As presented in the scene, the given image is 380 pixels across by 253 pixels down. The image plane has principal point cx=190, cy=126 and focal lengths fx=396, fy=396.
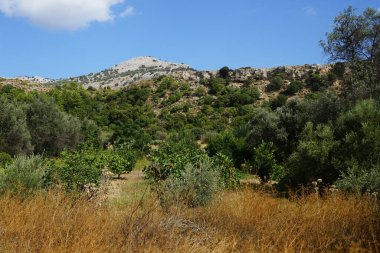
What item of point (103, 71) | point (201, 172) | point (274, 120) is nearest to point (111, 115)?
point (274, 120)

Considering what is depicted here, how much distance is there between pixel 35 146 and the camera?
96.2 feet

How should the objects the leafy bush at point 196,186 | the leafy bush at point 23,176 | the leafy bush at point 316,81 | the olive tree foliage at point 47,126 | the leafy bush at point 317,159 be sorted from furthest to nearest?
1. the leafy bush at point 316,81
2. the olive tree foliage at point 47,126
3. the leafy bush at point 317,159
4. the leafy bush at point 23,176
5. the leafy bush at point 196,186

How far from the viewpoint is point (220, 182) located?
33.7ft

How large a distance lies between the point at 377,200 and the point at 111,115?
140 ft

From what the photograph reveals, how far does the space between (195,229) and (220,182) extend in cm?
493

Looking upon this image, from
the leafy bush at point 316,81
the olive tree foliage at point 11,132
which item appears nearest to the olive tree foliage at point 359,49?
the olive tree foliage at point 11,132

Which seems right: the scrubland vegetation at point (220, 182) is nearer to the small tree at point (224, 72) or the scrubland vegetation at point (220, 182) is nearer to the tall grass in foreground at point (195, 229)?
the tall grass in foreground at point (195, 229)

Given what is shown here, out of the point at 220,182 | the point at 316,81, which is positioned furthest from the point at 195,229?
the point at 316,81

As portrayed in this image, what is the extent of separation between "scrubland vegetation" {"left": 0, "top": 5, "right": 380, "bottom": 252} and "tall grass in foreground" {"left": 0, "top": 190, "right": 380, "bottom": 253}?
2cm

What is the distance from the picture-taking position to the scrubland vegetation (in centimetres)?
478

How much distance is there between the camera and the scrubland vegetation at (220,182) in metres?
4.78

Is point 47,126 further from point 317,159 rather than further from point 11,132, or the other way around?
point 317,159

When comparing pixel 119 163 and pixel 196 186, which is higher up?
pixel 196 186

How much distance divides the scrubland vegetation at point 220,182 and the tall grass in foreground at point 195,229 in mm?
23
